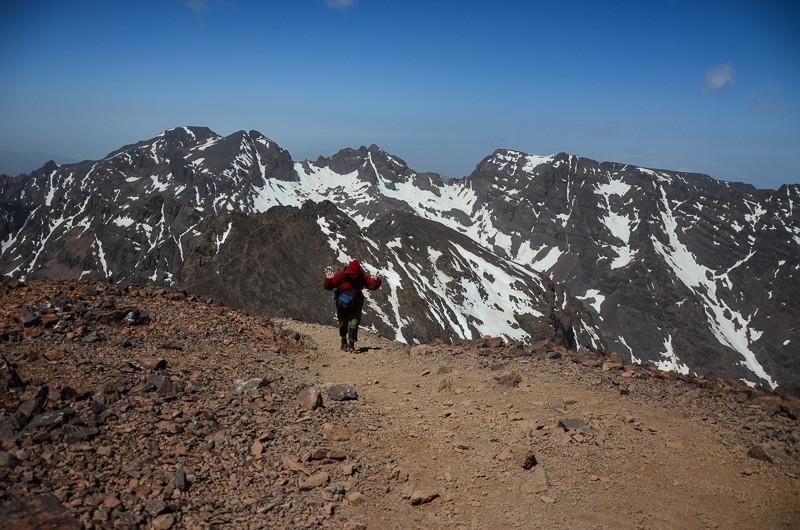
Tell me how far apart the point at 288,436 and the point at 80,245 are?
214207 mm

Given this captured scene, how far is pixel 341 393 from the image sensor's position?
11.2 meters

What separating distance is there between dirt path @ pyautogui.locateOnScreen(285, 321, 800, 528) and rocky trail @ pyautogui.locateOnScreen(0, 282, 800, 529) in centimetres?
3

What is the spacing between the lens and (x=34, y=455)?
282 inches

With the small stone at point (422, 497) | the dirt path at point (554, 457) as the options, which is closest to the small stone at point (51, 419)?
the dirt path at point (554, 457)

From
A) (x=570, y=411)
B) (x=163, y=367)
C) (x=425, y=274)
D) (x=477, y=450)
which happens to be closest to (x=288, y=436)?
(x=477, y=450)

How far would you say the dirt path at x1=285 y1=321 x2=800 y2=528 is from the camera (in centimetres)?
753

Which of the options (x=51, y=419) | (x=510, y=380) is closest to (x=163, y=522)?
(x=51, y=419)

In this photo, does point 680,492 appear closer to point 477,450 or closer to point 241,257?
point 477,450

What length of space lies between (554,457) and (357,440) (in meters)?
3.52

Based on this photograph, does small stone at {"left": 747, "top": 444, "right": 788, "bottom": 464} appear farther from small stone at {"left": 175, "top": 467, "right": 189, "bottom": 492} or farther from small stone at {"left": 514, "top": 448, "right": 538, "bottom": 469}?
small stone at {"left": 175, "top": 467, "right": 189, "bottom": 492}

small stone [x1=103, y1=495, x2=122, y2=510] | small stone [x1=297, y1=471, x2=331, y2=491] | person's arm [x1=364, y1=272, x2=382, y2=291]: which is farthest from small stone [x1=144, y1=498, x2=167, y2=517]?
person's arm [x1=364, y1=272, x2=382, y2=291]

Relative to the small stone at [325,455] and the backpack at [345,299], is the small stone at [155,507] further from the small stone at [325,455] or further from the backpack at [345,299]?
the backpack at [345,299]

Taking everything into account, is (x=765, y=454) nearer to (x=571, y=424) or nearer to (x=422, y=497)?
(x=571, y=424)

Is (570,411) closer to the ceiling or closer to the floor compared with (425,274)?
closer to the ceiling
